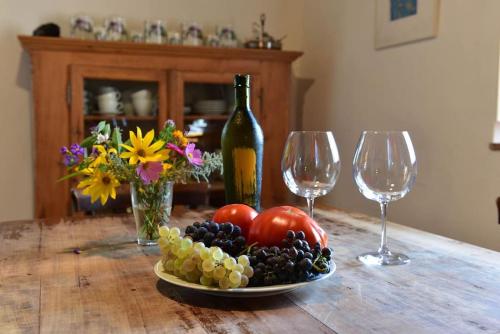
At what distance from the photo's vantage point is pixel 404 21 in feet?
7.59

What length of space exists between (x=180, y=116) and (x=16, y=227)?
140 centimetres

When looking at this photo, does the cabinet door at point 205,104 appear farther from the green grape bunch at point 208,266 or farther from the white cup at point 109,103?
the green grape bunch at point 208,266

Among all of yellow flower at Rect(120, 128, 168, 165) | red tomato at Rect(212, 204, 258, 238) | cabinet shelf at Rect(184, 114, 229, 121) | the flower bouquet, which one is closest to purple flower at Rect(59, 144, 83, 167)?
the flower bouquet

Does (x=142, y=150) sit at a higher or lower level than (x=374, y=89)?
lower

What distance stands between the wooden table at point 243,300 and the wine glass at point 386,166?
0.42ft

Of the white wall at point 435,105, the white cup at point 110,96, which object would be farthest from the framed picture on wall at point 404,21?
the white cup at point 110,96

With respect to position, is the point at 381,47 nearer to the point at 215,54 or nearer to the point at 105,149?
the point at 215,54

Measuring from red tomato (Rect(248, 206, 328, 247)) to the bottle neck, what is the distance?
38 centimetres

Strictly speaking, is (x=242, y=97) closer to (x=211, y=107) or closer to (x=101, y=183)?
(x=101, y=183)

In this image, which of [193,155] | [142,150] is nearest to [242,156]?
[193,155]

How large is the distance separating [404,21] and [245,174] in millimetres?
1471

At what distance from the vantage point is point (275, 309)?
729 mm

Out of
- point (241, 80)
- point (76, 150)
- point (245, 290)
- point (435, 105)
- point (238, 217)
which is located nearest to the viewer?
point (245, 290)

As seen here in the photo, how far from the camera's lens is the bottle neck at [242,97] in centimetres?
117
